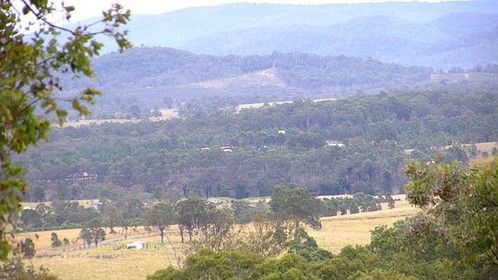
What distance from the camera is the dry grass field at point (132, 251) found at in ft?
129

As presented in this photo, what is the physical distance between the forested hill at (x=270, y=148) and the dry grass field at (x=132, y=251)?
1979cm

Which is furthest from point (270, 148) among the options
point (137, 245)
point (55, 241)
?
point (137, 245)

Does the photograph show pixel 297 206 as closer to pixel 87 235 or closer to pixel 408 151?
pixel 87 235

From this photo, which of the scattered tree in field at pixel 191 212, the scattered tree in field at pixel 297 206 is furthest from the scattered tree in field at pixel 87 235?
the scattered tree in field at pixel 297 206

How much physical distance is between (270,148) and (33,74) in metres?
86.4

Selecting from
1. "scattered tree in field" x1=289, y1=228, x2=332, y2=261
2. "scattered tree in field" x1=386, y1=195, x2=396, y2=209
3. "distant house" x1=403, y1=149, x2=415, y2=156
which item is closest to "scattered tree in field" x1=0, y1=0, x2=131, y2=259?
"scattered tree in field" x1=289, y1=228, x2=332, y2=261

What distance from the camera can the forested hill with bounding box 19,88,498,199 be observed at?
79438mm

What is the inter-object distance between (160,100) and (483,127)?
107455 mm

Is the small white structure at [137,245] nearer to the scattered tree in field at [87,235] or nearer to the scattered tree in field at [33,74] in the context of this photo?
the scattered tree in field at [87,235]

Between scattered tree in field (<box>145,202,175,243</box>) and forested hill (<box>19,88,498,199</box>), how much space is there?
23.9 metres

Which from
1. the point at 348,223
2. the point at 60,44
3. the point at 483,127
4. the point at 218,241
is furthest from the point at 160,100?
the point at 60,44

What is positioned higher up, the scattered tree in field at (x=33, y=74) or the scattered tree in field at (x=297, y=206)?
the scattered tree in field at (x=33, y=74)

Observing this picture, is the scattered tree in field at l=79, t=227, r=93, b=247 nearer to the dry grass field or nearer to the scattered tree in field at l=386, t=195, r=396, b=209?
the dry grass field

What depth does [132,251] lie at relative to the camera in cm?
4659
